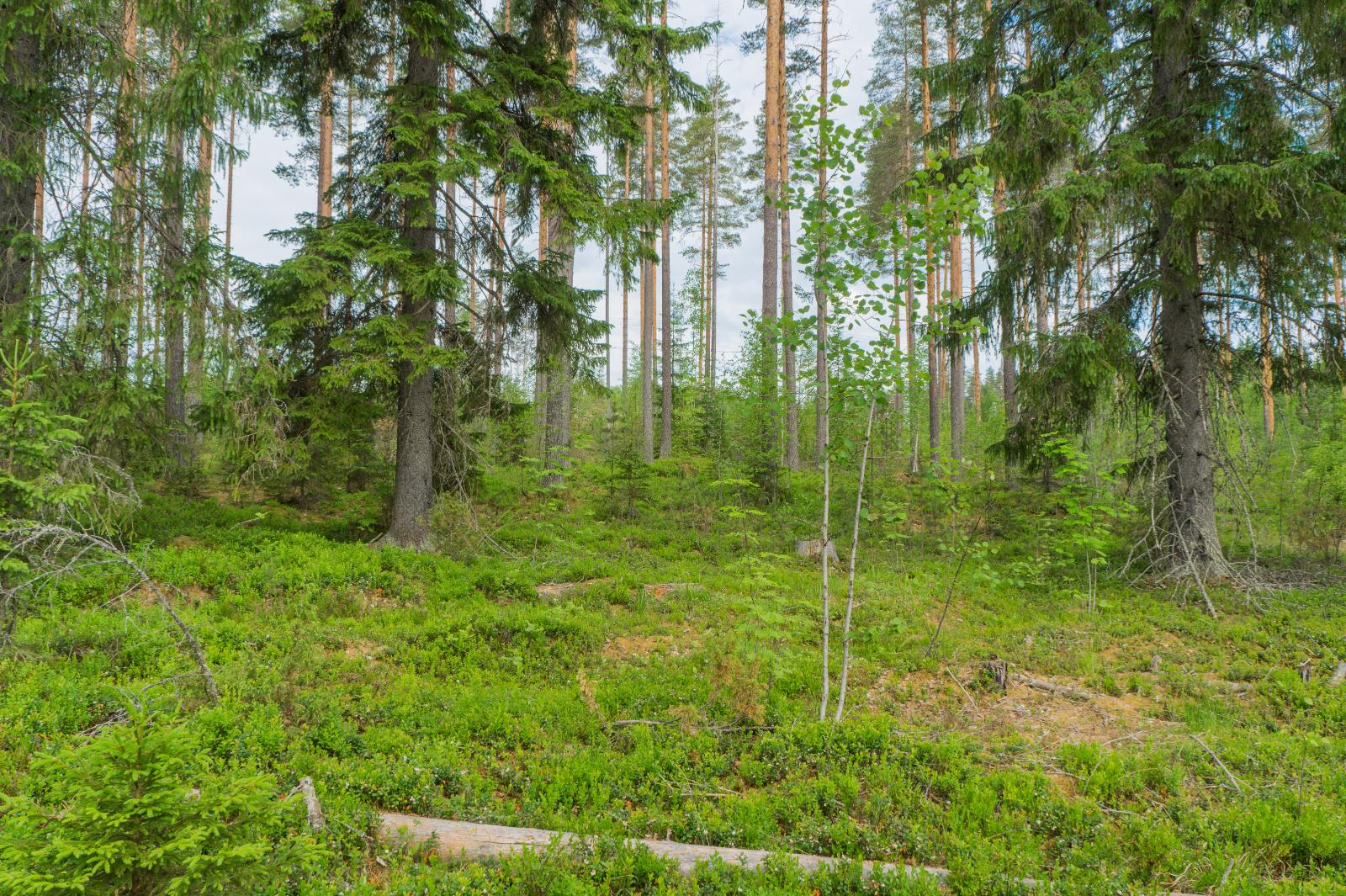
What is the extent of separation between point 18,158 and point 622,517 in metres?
9.72

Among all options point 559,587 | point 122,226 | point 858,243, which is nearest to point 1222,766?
point 858,243

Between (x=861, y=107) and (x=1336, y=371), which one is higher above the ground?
(x=861, y=107)

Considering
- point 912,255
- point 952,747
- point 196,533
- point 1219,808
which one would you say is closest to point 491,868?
point 952,747

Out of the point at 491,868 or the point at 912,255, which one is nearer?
the point at 491,868

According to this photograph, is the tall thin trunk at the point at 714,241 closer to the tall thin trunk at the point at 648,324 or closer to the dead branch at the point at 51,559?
the tall thin trunk at the point at 648,324

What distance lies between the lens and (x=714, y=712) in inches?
225

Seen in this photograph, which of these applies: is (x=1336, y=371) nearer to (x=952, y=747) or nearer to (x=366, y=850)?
(x=952, y=747)

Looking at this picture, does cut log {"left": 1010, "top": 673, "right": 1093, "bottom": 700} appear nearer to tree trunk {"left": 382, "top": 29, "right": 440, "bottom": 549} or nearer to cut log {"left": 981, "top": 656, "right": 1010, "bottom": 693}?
cut log {"left": 981, "top": 656, "right": 1010, "bottom": 693}

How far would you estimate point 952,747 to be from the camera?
4965 mm

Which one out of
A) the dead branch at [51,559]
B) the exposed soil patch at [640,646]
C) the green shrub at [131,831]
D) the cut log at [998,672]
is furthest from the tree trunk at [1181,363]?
the dead branch at [51,559]

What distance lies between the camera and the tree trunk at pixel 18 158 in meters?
7.25

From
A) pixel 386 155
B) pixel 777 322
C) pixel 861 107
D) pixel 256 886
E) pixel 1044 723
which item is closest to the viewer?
pixel 256 886

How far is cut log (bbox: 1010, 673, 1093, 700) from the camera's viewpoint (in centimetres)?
642

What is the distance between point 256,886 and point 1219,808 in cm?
556
